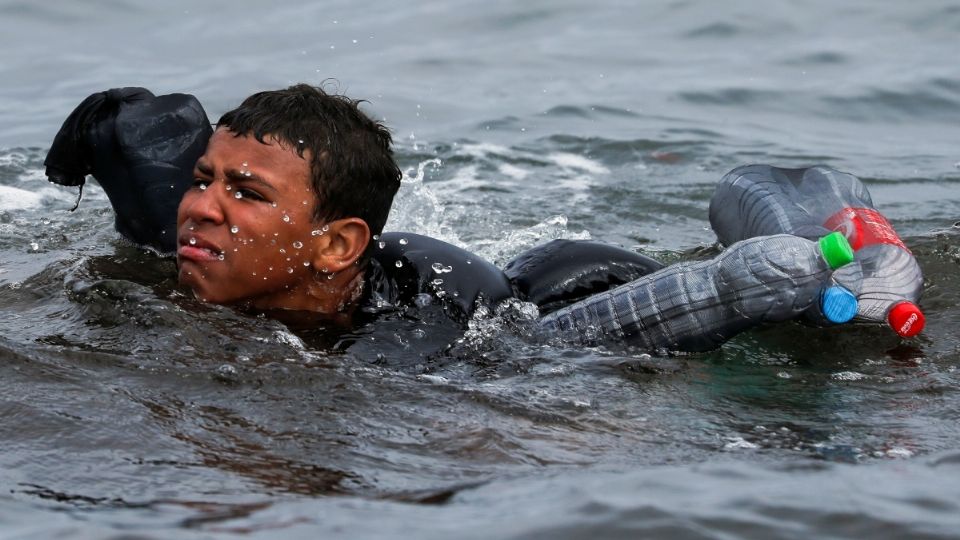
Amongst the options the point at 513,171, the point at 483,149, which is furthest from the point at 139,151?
the point at 483,149

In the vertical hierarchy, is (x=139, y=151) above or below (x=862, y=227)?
above

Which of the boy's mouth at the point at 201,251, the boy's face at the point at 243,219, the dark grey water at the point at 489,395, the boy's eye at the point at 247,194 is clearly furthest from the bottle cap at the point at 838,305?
the boy's mouth at the point at 201,251

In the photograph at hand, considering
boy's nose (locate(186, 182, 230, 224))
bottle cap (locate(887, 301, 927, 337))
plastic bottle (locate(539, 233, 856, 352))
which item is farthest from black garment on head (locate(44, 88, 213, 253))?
bottle cap (locate(887, 301, 927, 337))

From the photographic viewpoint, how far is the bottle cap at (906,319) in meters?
4.89

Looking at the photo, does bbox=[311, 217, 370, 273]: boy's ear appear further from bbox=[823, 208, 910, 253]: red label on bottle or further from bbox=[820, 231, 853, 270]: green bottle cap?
bbox=[823, 208, 910, 253]: red label on bottle

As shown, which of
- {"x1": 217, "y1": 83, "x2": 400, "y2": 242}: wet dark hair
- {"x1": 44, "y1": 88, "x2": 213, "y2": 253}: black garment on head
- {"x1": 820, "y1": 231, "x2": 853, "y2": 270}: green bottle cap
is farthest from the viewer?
{"x1": 44, "y1": 88, "x2": 213, "y2": 253}: black garment on head

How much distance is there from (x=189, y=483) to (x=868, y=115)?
8.23m

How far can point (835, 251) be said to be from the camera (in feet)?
15.2

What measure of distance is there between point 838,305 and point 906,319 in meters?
0.40

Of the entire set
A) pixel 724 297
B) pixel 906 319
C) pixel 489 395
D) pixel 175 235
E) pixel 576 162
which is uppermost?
pixel 576 162

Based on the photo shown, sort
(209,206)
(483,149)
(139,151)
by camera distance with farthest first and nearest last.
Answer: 1. (483,149)
2. (139,151)
3. (209,206)

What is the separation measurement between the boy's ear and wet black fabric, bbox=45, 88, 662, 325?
0.42 feet

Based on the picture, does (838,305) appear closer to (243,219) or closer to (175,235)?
(243,219)

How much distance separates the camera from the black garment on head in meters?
5.59
